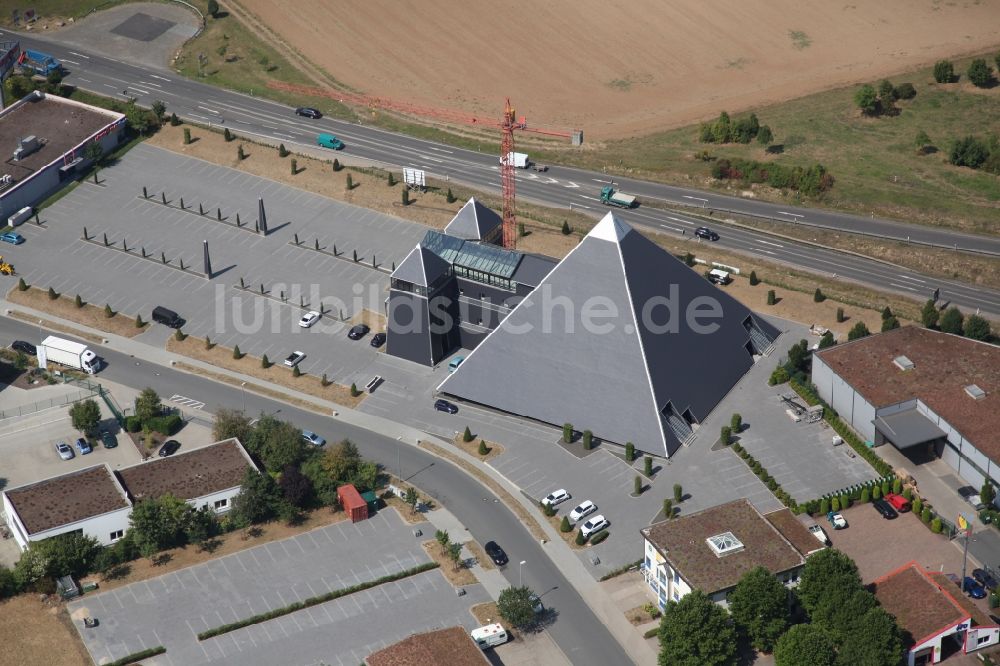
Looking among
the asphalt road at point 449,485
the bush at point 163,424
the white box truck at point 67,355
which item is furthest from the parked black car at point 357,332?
the white box truck at point 67,355

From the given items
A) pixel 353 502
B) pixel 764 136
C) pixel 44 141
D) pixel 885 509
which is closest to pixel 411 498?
pixel 353 502

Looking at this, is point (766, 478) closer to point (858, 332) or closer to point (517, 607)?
point (858, 332)

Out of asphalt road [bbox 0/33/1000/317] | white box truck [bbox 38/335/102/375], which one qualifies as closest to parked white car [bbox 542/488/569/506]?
white box truck [bbox 38/335/102/375]

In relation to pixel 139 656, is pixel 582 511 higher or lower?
lower

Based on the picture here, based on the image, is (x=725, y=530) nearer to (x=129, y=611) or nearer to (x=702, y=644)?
(x=702, y=644)

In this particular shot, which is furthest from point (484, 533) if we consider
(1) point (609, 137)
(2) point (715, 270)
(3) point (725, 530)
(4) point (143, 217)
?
(1) point (609, 137)

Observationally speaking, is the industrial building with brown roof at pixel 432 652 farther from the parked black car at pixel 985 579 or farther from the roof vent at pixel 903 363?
the roof vent at pixel 903 363
